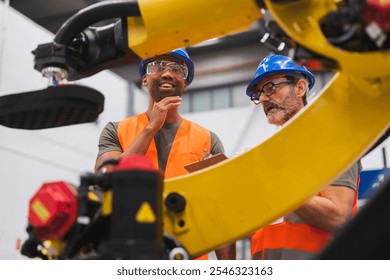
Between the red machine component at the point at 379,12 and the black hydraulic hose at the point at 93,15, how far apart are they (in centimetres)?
65

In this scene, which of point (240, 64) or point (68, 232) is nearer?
point (68, 232)

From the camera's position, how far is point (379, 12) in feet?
3.13

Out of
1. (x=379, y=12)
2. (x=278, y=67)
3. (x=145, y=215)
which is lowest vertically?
(x=145, y=215)

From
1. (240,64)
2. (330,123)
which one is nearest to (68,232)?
(330,123)

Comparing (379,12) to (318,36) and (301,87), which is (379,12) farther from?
(301,87)

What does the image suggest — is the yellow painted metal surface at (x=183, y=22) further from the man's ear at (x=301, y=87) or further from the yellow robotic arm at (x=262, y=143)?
the man's ear at (x=301, y=87)

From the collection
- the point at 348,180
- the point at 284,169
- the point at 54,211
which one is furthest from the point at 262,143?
the point at 348,180

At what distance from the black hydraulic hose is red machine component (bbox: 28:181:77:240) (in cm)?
44

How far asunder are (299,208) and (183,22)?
100 cm

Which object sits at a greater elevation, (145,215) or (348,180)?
(348,180)

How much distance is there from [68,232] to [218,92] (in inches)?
435

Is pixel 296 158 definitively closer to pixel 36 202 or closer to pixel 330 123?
pixel 330 123

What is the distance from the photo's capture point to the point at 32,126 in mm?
1242

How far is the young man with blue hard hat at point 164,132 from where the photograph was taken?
2213mm
